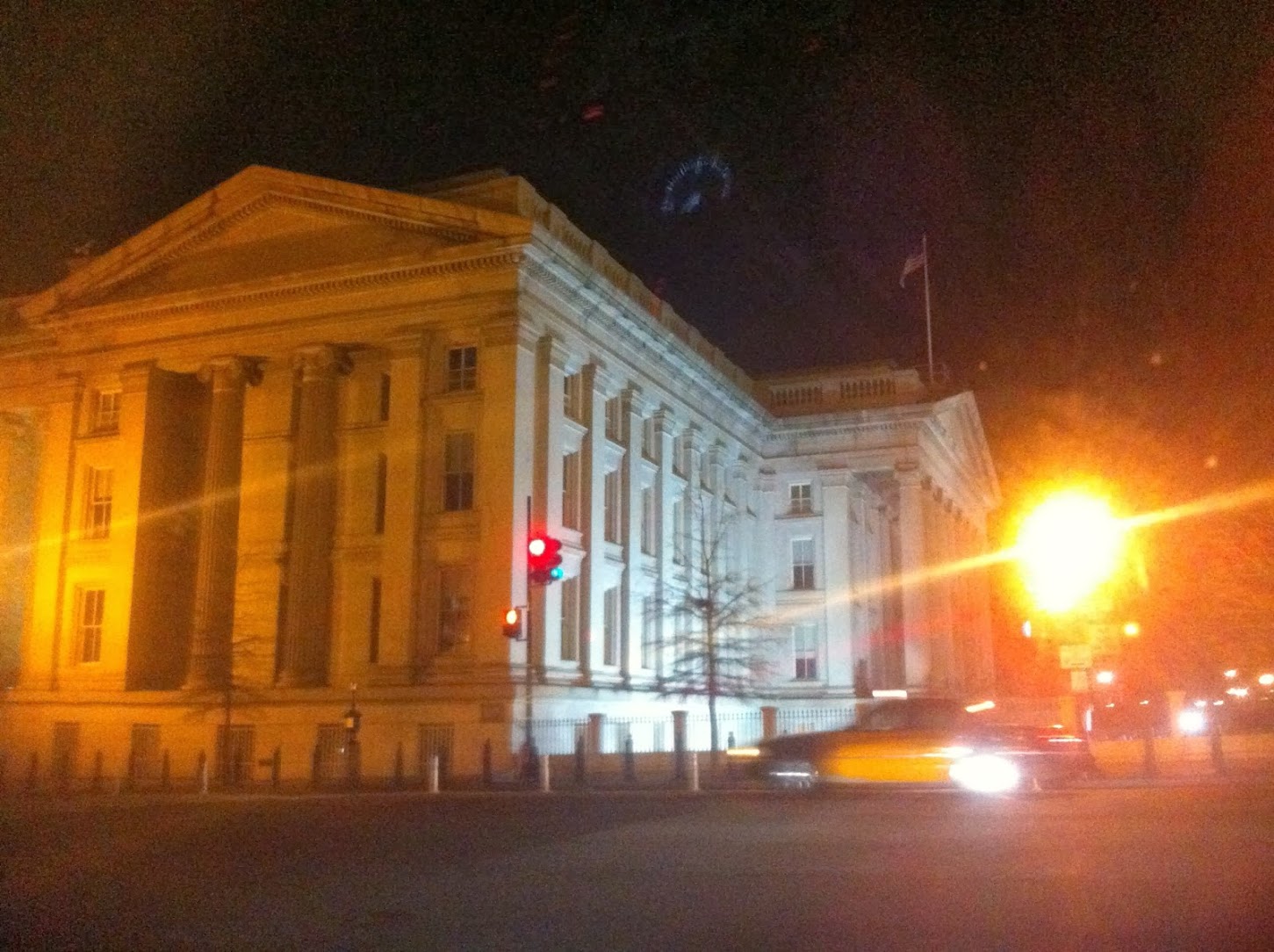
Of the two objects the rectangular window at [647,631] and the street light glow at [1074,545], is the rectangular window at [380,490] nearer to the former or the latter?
the rectangular window at [647,631]

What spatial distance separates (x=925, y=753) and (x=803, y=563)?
31223 mm

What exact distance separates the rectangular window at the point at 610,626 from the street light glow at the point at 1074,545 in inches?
524

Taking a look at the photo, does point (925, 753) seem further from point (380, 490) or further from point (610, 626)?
point (380, 490)

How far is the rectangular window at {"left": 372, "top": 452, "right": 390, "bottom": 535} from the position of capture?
116 feet

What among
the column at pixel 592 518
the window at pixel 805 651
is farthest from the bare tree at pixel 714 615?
the column at pixel 592 518

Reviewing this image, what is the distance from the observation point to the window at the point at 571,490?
36.7 m

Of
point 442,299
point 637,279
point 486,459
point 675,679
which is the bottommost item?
point 675,679

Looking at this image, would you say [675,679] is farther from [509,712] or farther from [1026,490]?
[1026,490]

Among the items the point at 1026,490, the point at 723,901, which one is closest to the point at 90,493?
the point at 1026,490

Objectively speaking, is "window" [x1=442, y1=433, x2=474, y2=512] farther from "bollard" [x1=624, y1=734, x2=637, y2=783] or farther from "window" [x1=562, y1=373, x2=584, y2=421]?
"bollard" [x1=624, y1=734, x2=637, y2=783]

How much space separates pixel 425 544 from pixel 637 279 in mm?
13490

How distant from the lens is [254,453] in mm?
37094

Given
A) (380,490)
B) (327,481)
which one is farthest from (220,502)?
(380,490)

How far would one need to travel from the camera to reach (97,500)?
3909cm
